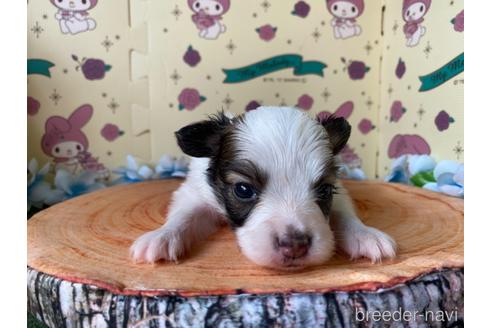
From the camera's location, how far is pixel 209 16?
2.94 meters

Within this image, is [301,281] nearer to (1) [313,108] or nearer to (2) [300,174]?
(2) [300,174]

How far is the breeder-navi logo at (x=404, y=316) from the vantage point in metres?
1.28

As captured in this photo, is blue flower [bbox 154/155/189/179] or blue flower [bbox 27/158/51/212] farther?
blue flower [bbox 154/155/189/179]

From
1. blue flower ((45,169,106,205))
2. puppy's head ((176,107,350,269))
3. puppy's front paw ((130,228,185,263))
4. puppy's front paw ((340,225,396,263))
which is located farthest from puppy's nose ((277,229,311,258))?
blue flower ((45,169,106,205))

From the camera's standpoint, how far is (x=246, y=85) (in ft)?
10.2

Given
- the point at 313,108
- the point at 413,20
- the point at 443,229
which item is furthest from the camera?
the point at 313,108

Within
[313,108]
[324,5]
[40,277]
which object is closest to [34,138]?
[40,277]

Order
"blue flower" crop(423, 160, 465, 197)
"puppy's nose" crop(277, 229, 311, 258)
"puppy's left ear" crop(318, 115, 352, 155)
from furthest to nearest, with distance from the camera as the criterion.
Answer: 1. "blue flower" crop(423, 160, 465, 197)
2. "puppy's left ear" crop(318, 115, 352, 155)
3. "puppy's nose" crop(277, 229, 311, 258)

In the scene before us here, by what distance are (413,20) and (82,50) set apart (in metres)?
2.24

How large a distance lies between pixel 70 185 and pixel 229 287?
2.13 meters

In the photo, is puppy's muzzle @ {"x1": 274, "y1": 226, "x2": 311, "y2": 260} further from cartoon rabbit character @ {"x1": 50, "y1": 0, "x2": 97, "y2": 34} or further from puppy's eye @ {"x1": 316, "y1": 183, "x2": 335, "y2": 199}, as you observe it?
cartoon rabbit character @ {"x1": 50, "y1": 0, "x2": 97, "y2": 34}

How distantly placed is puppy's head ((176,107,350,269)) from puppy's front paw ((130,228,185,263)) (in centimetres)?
25

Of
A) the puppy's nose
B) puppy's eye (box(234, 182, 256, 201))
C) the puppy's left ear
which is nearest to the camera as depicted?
the puppy's nose

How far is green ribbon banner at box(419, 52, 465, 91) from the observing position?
2.44 meters
